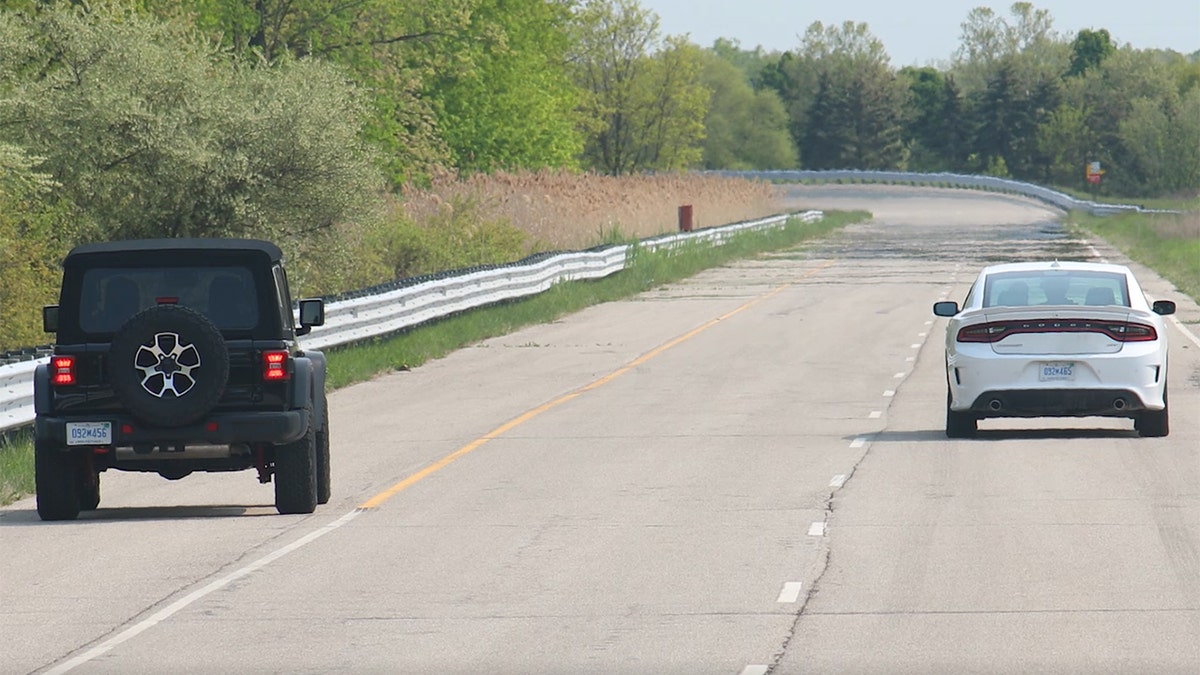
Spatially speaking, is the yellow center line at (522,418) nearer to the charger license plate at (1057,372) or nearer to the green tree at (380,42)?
the charger license plate at (1057,372)

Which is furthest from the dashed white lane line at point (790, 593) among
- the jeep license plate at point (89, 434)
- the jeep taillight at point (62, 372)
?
the jeep taillight at point (62, 372)

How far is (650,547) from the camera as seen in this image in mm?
12273

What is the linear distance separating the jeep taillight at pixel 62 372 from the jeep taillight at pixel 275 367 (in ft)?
4.14

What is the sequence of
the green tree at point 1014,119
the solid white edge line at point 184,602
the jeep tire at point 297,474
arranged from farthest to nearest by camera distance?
the green tree at point 1014,119 → the jeep tire at point 297,474 → the solid white edge line at point 184,602

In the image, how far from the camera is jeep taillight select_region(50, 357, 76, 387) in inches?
A: 534

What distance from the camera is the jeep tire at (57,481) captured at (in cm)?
1379

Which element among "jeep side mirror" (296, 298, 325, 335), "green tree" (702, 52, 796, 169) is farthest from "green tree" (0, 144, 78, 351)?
"green tree" (702, 52, 796, 169)

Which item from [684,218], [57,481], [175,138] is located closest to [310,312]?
[57,481]

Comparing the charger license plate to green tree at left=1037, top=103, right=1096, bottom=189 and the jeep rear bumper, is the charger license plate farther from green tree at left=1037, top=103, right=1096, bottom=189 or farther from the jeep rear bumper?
green tree at left=1037, top=103, right=1096, bottom=189

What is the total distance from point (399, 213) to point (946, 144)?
442 feet

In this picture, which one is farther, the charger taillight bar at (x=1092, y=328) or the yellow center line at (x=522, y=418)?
the charger taillight bar at (x=1092, y=328)

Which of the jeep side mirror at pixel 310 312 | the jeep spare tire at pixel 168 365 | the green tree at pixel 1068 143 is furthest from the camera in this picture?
the green tree at pixel 1068 143

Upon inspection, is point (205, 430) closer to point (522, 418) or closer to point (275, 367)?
point (275, 367)

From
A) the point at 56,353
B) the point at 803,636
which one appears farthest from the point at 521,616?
the point at 56,353
